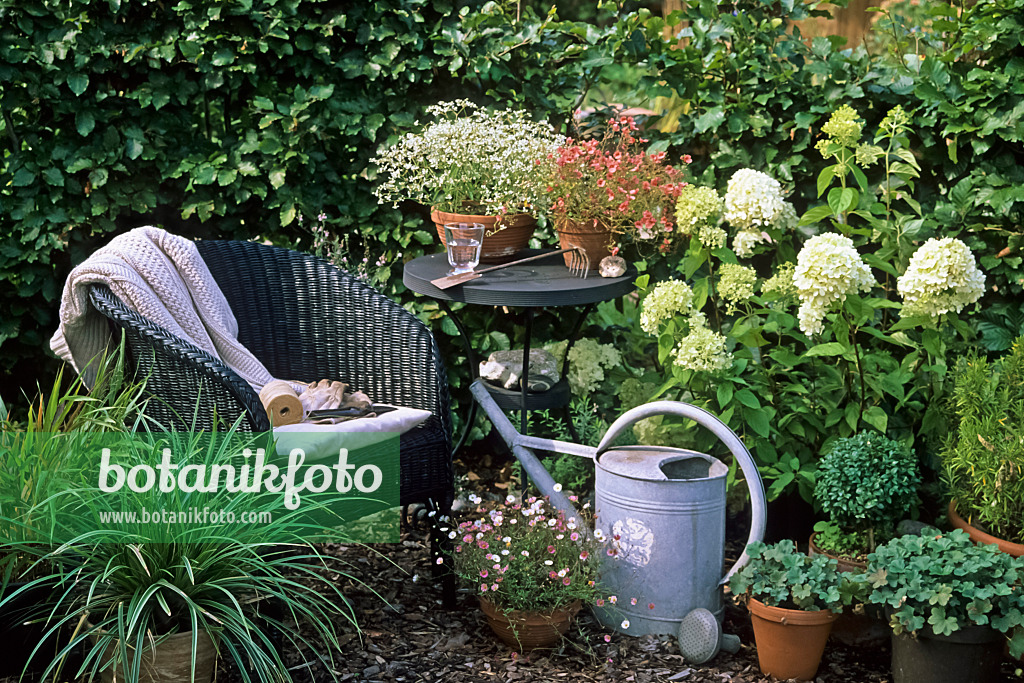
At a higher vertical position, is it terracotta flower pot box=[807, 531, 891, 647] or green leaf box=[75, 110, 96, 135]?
green leaf box=[75, 110, 96, 135]

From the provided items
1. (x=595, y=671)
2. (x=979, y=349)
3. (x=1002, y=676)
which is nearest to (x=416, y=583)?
(x=595, y=671)

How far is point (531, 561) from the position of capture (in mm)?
2508

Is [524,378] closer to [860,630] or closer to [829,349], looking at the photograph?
[829,349]

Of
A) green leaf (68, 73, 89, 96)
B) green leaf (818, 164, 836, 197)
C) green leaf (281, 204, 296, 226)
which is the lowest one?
green leaf (281, 204, 296, 226)

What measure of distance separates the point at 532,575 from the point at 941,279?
136cm

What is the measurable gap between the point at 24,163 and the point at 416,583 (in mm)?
2145

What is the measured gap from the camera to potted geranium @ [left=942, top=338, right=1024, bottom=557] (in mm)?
2424

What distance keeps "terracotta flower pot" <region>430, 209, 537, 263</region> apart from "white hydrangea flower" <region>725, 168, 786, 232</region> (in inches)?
25.2

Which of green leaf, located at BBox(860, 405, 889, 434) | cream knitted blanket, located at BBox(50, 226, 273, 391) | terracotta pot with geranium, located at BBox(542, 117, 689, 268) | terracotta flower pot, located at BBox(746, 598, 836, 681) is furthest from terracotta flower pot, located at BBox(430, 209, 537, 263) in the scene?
terracotta flower pot, located at BBox(746, 598, 836, 681)

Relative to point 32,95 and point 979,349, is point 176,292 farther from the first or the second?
point 979,349

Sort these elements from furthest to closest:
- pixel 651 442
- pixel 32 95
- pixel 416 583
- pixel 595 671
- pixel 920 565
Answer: pixel 32 95, pixel 651 442, pixel 416 583, pixel 595 671, pixel 920 565

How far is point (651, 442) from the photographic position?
3111 millimetres

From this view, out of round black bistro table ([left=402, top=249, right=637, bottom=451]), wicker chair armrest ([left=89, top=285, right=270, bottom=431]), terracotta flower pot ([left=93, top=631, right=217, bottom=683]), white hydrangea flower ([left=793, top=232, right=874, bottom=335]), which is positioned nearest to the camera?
terracotta flower pot ([left=93, top=631, right=217, bottom=683])

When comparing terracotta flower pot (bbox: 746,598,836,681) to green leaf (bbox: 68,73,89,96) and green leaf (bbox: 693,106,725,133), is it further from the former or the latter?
green leaf (bbox: 68,73,89,96)
